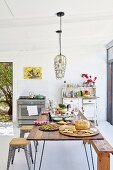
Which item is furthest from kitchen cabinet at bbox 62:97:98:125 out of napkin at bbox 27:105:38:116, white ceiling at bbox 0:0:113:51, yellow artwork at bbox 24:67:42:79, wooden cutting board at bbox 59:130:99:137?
wooden cutting board at bbox 59:130:99:137

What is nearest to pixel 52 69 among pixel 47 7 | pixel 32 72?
pixel 32 72

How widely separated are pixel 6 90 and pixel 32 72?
112 cm

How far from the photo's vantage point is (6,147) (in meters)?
5.46

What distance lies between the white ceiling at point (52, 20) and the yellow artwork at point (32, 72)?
1184mm

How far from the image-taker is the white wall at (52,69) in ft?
28.0

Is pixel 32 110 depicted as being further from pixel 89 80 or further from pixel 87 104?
pixel 89 80

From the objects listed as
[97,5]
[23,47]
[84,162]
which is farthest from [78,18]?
[23,47]

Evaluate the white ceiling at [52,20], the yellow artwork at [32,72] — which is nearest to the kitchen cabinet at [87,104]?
the yellow artwork at [32,72]

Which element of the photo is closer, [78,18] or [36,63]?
[78,18]

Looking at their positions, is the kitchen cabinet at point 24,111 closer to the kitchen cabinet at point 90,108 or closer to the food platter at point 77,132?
the kitchen cabinet at point 90,108

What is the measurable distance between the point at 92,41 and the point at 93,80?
1.48m

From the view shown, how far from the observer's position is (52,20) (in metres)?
4.88

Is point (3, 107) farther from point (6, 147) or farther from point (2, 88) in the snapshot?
point (6, 147)

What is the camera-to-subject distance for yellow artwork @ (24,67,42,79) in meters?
8.55
